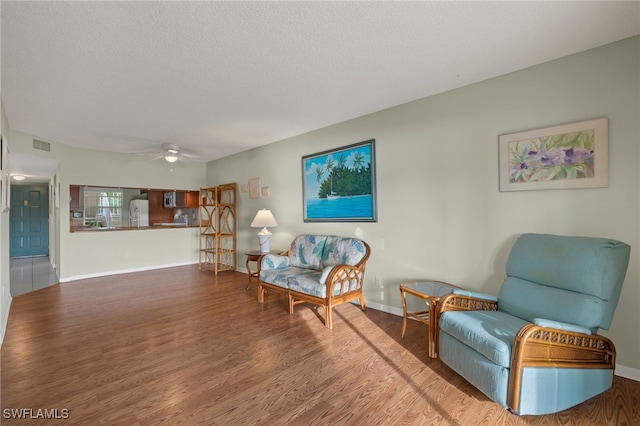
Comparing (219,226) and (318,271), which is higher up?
(219,226)

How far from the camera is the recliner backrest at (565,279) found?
1.84 metres

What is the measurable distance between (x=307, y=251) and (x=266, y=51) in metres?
2.58

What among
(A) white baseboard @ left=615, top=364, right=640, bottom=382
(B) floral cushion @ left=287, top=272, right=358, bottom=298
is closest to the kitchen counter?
(B) floral cushion @ left=287, top=272, right=358, bottom=298

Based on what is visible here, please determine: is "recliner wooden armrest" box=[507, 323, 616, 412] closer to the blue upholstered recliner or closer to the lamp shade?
the blue upholstered recliner

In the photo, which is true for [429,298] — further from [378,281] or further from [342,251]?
[342,251]

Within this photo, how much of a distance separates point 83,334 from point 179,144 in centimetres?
325

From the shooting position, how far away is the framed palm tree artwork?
3.71 m

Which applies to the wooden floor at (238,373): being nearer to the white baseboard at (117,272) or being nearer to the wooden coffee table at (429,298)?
the wooden coffee table at (429,298)

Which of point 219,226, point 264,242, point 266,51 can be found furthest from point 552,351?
point 219,226

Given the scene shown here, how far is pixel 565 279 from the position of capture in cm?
201

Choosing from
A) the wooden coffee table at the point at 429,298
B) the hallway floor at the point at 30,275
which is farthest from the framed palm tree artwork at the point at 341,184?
the hallway floor at the point at 30,275

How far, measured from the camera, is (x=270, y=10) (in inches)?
68.8

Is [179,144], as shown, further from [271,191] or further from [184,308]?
[184,308]

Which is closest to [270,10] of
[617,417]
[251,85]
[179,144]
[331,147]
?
[251,85]
